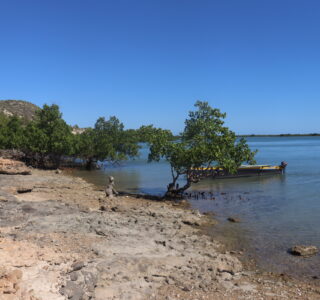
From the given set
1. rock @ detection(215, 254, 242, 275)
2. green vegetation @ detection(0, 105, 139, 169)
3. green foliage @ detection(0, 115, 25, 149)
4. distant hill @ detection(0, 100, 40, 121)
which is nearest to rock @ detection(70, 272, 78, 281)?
rock @ detection(215, 254, 242, 275)

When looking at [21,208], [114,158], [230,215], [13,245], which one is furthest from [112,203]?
[114,158]

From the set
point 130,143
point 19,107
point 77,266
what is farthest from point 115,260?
point 19,107

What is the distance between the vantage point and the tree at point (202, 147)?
22.4 m

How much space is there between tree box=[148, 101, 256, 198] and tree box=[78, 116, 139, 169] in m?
20.3

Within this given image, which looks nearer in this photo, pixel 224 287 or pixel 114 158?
pixel 224 287

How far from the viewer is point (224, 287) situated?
923 centimetres

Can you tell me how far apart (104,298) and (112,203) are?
12237mm

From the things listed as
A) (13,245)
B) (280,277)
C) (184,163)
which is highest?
(184,163)

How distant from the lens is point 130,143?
50.5 meters

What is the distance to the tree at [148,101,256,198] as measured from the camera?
22.4m

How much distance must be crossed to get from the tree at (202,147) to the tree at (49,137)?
57.0ft

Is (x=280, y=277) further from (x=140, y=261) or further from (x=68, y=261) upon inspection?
(x=68, y=261)

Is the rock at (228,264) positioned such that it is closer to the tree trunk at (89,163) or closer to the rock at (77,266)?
the rock at (77,266)

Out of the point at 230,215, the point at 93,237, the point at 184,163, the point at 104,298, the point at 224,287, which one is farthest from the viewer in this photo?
the point at 184,163
